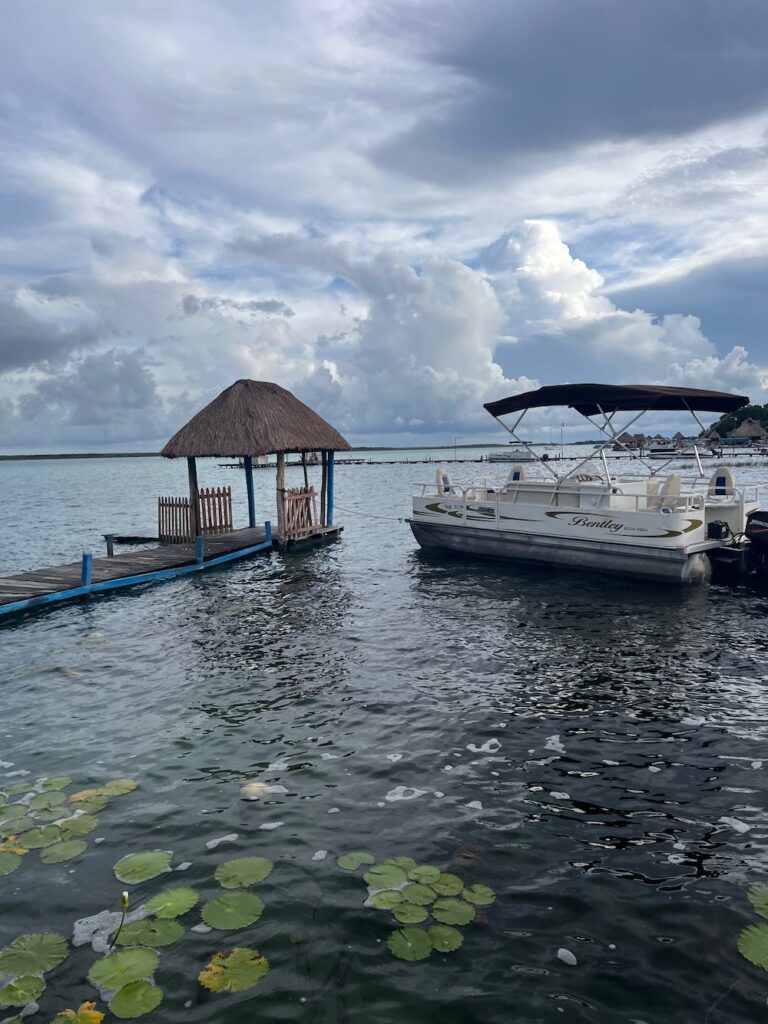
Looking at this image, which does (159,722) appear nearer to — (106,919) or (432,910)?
(106,919)

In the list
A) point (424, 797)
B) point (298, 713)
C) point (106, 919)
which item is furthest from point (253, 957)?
point (298, 713)

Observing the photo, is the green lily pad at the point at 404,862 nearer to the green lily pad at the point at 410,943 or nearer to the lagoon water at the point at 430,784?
the lagoon water at the point at 430,784

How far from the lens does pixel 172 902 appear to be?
5434 mm

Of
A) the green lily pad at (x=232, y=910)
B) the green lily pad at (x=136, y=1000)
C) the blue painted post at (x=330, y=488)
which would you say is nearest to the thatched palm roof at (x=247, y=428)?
the blue painted post at (x=330, y=488)

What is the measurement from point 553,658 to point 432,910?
24.6 feet

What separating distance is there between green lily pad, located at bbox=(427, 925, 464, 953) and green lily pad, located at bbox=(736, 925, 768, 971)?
2163 mm

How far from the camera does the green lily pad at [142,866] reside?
231 inches

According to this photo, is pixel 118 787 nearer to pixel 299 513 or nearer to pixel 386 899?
pixel 386 899

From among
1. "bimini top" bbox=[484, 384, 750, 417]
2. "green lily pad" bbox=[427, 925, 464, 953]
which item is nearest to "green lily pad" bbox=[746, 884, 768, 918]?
"green lily pad" bbox=[427, 925, 464, 953]

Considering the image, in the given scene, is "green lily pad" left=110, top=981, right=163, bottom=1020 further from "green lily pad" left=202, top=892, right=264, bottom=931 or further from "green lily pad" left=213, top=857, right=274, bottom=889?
"green lily pad" left=213, top=857, right=274, bottom=889

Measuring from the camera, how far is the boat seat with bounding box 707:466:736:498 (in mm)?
19562

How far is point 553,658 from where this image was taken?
1226 cm

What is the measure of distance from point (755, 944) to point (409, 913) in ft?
8.86

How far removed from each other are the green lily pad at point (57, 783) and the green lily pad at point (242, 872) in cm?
270
